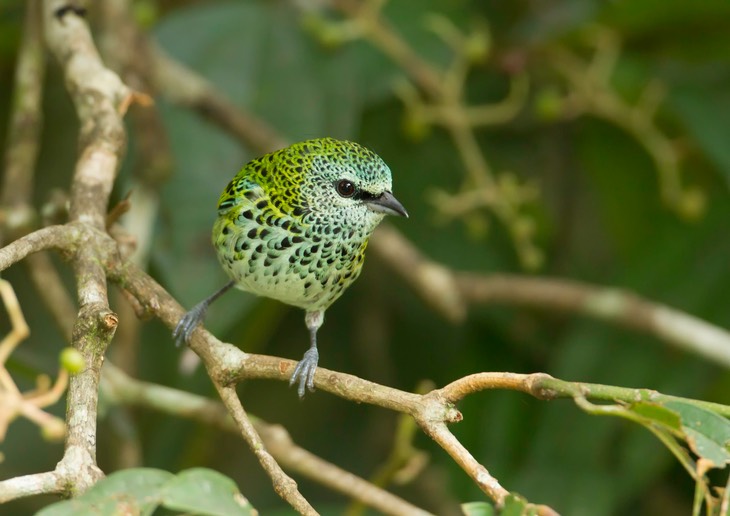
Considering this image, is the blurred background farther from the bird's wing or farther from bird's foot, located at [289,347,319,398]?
bird's foot, located at [289,347,319,398]

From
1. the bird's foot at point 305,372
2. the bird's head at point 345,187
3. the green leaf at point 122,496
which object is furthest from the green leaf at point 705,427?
the bird's head at point 345,187

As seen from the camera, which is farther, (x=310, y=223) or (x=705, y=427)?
(x=310, y=223)

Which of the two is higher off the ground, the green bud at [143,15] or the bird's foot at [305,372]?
the green bud at [143,15]

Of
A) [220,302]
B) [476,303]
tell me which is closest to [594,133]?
[476,303]

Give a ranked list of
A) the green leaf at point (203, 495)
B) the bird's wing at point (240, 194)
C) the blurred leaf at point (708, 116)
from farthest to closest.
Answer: the blurred leaf at point (708, 116)
the bird's wing at point (240, 194)
the green leaf at point (203, 495)

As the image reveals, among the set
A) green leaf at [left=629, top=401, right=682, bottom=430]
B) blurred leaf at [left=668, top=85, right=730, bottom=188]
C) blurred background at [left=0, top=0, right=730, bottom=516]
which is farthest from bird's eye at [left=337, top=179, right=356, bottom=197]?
blurred leaf at [left=668, top=85, right=730, bottom=188]

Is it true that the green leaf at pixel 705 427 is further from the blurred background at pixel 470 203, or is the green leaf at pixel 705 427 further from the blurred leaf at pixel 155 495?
the blurred background at pixel 470 203

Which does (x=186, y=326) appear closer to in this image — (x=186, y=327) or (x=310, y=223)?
(x=186, y=327)

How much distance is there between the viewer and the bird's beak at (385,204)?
281 cm

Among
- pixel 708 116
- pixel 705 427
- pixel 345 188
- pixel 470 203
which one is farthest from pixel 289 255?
pixel 708 116

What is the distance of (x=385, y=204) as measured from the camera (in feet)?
9.31

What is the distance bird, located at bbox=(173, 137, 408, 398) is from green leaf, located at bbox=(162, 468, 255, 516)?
46.2 inches

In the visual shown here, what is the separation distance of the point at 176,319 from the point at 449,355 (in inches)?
116

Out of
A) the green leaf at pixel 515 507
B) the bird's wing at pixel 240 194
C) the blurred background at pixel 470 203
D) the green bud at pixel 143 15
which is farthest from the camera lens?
the blurred background at pixel 470 203
